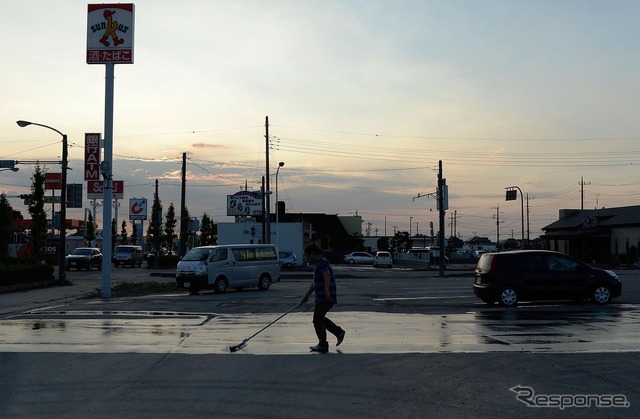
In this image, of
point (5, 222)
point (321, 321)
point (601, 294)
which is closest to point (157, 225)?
point (5, 222)

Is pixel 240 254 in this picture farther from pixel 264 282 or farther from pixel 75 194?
pixel 75 194

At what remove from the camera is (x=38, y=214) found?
57.7 meters

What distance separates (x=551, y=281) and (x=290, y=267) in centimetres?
4139

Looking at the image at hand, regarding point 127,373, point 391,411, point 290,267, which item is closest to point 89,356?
point 127,373

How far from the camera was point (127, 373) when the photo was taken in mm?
9672

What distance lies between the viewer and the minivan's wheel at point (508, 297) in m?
19.8

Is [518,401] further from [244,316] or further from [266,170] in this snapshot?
[266,170]

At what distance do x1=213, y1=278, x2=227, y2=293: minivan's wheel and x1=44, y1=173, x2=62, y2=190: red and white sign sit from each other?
3858cm

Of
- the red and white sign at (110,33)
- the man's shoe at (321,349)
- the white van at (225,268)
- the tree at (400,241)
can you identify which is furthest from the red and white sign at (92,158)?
the tree at (400,241)

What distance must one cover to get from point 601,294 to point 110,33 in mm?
20549

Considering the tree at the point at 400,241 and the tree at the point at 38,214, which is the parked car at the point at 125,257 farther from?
the tree at the point at 400,241

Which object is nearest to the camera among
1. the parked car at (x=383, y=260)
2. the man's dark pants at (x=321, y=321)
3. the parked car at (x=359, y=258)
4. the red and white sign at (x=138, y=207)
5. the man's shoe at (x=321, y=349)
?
the man's shoe at (x=321, y=349)

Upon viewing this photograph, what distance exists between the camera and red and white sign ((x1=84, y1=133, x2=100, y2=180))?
27.8m

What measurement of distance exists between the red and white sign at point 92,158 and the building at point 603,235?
46.1 m
